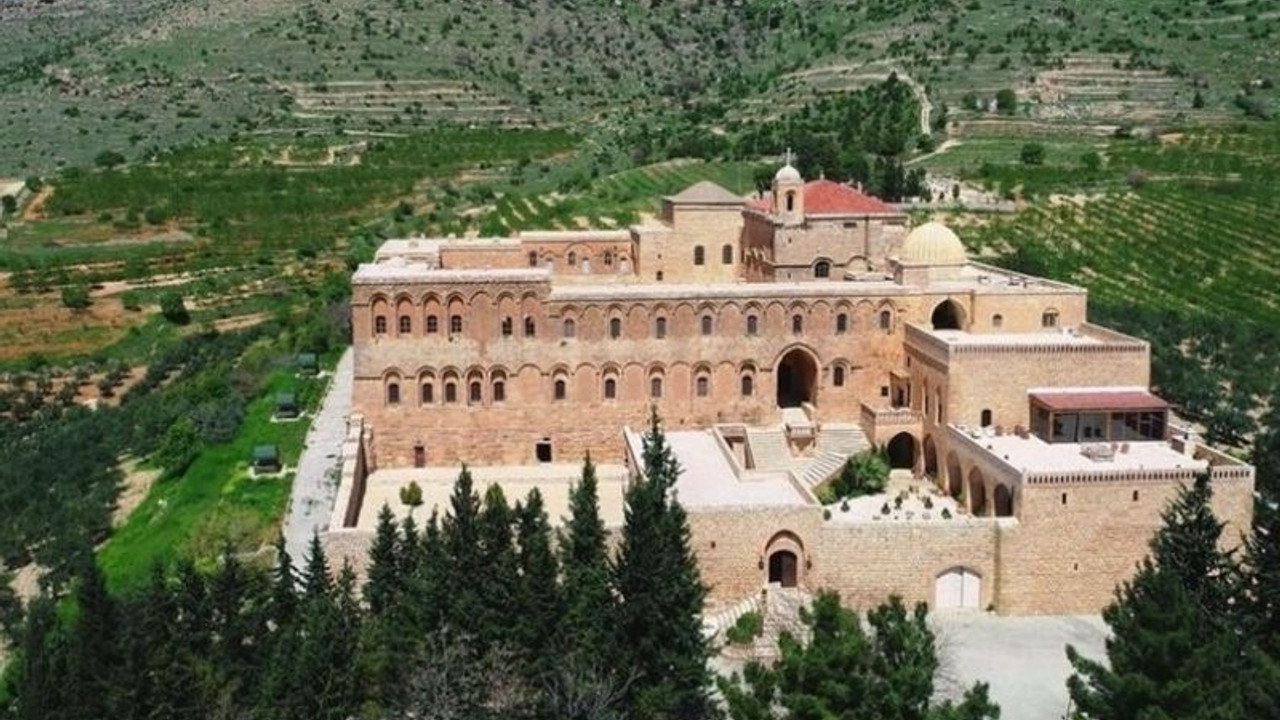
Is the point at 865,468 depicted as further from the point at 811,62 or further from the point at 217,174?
the point at 811,62

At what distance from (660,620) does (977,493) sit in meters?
12.4

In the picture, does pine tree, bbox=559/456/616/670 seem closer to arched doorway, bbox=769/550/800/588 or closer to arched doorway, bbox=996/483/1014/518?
arched doorway, bbox=769/550/800/588

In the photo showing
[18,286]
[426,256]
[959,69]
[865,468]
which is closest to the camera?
[865,468]

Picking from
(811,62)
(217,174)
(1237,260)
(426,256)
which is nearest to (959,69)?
(811,62)

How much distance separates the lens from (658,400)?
122ft

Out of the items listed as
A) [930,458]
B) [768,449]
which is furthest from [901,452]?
[768,449]

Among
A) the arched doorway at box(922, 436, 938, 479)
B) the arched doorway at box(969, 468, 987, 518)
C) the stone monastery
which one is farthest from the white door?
the arched doorway at box(922, 436, 938, 479)

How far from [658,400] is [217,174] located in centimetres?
5772

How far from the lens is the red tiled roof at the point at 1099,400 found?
107 feet

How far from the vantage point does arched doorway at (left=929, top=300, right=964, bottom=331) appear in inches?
1475

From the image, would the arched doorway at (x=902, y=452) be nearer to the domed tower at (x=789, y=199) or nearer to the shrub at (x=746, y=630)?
the domed tower at (x=789, y=199)

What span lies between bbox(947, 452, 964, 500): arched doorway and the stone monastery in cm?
8

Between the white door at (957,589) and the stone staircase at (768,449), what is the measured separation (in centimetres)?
724

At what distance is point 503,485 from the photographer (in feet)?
115
